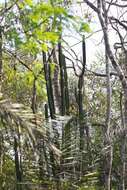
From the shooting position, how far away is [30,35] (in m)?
5.42

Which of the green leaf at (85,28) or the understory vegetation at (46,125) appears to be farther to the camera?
the green leaf at (85,28)

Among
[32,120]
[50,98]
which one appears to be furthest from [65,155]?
[32,120]

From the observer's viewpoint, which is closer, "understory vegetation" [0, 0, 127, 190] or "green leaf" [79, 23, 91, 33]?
"understory vegetation" [0, 0, 127, 190]

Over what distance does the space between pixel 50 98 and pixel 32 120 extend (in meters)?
2.11

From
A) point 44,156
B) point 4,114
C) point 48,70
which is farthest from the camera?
point 48,70

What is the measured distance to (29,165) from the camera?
504 cm

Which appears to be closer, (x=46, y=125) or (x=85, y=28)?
(x=46, y=125)

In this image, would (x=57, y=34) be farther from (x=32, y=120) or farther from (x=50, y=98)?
(x=32, y=120)

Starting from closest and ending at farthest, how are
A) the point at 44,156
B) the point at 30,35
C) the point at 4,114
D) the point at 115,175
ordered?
the point at 4,114
the point at 44,156
the point at 30,35
the point at 115,175

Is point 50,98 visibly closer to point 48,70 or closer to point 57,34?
point 48,70

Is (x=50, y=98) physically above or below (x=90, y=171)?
above

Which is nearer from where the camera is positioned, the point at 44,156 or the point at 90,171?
the point at 44,156

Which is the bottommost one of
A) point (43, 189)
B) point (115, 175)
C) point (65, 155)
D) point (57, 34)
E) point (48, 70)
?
point (115, 175)

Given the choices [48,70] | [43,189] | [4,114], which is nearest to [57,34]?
[48,70]
